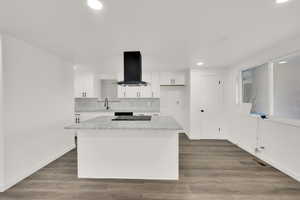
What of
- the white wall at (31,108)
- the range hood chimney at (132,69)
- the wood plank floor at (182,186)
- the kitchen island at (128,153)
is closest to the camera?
the wood plank floor at (182,186)

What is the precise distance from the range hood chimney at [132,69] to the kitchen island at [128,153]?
940mm

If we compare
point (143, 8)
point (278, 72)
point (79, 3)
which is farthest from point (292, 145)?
point (79, 3)

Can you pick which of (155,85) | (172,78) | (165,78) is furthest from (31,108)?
(172,78)

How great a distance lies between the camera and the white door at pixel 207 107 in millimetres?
4961

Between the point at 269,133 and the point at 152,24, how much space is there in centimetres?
313

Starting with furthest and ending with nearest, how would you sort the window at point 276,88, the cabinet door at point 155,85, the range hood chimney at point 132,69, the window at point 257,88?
1. the cabinet door at point 155,85
2. the window at point 257,88
3. the range hood chimney at point 132,69
4. the window at point 276,88

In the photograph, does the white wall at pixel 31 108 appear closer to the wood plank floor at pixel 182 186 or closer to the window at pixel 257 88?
the wood plank floor at pixel 182 186

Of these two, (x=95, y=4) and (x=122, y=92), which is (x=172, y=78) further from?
(x=95, y=4)

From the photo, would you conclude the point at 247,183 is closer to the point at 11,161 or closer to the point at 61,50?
the point at 11,161

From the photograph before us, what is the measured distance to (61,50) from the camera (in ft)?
10.2

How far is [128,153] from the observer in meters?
2.54

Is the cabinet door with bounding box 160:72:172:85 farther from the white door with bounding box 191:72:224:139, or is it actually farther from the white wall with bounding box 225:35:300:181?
the white wall with bounding box 225:35:300:181

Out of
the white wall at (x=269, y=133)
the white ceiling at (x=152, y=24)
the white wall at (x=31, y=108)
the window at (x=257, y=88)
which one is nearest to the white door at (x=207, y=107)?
the white wall at (x=269, y=133)

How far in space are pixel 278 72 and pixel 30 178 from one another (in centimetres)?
494
